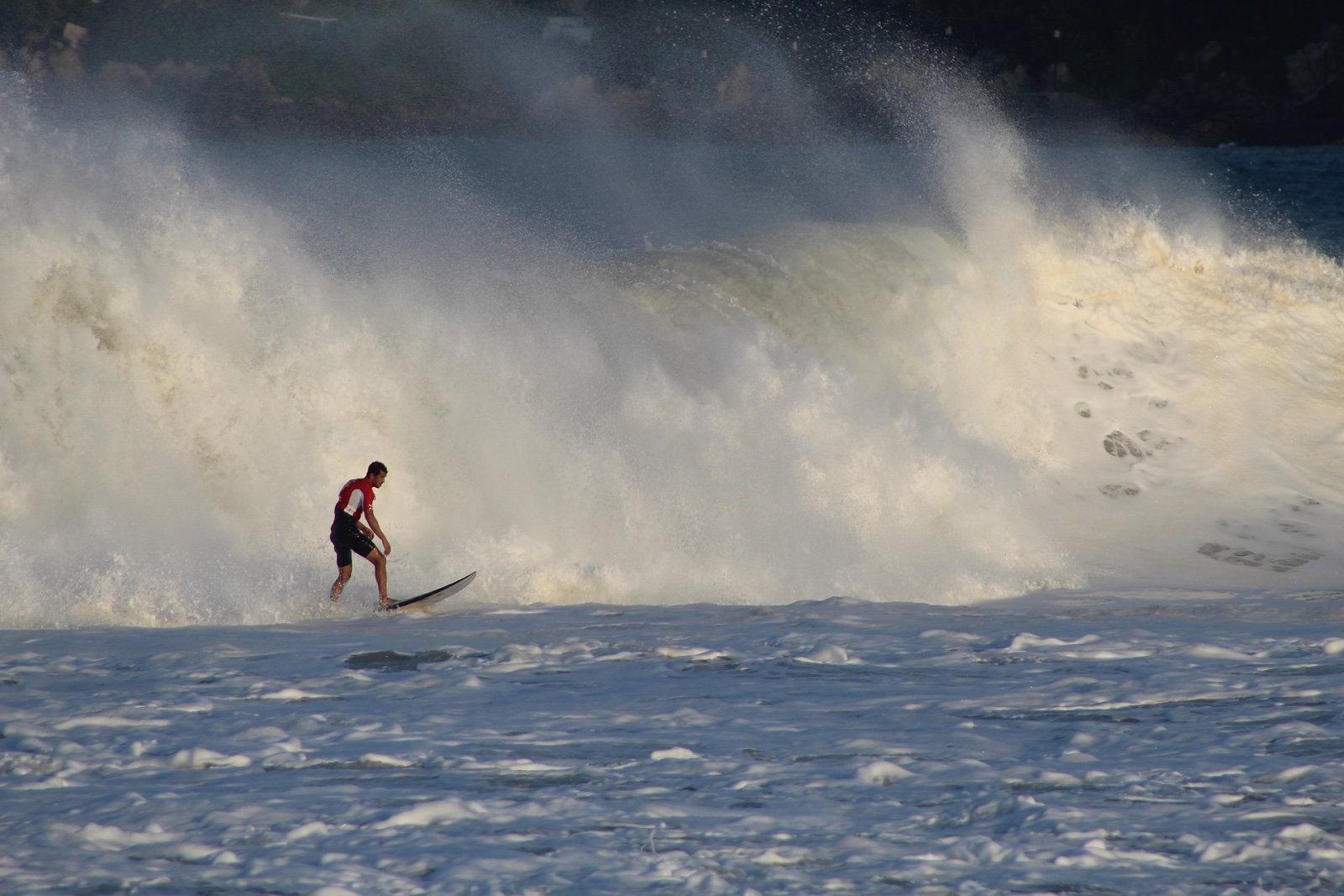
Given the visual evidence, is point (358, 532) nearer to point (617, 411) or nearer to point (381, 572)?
point (381, 572)

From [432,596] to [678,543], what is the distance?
7.47ft

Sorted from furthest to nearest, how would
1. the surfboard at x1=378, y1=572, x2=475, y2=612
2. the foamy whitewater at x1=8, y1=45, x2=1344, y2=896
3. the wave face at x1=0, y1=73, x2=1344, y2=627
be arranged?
the wave face at x1=0, y1=73, x2=1344, y2=627, the surfboard at x1=378, y1=572, x2=475, y2=612, the foamy whitewater at x1=8, y1=45, x2=1344, y2=896

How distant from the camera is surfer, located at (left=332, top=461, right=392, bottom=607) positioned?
989 cm

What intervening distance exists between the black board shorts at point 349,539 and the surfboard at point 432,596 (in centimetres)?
45

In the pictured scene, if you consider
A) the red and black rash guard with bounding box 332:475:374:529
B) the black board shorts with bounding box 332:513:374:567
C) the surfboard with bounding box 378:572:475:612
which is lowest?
the surfboard with bounding box 378:572:475:612

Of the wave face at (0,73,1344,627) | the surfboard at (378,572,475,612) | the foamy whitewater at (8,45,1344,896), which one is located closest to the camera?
the foamy whitewater at (8,45,1344,896)

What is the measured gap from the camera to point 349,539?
32.6 feet

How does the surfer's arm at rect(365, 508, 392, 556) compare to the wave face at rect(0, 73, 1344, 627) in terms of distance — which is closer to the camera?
the surfer's arm at rect(365, 508, 392, 556)

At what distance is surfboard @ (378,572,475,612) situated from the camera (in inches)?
388

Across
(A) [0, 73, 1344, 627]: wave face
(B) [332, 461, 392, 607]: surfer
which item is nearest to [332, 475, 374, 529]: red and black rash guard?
(B) [332, 461, 392, 607]: surfer

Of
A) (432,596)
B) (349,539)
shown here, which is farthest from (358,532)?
(432,596)

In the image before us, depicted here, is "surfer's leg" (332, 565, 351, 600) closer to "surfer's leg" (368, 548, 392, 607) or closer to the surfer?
the surfer

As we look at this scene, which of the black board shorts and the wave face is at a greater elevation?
the wave face

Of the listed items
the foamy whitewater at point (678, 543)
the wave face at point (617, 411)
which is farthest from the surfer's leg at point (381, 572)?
the wave face at point (617, 411)
